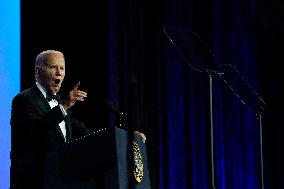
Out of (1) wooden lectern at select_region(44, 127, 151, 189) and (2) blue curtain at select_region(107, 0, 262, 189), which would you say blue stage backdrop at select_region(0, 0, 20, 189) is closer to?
(2) blue curtain at select_region(107, 0, 262, 189)

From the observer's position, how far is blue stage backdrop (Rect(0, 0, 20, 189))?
11.9 ft

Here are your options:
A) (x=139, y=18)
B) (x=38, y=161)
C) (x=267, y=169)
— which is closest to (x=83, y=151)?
(x=38, y=161)

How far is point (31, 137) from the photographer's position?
2801mm

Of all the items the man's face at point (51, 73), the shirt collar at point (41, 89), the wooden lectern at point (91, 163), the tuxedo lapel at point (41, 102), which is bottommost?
the wooden lectern at point (91, 163)

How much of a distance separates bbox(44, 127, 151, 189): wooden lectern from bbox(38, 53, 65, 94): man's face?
0.72 metres

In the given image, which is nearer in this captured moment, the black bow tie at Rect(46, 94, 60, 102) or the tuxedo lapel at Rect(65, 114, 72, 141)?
the black bow tie at Rect(46, 94, 60, 102)

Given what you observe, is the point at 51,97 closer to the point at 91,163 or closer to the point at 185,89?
the point at 91,163

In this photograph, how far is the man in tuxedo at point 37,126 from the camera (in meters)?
2.75

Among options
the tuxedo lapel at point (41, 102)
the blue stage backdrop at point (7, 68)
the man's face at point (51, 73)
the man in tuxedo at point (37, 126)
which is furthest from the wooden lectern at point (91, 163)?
the blue stage backdrop at point (7, 68)

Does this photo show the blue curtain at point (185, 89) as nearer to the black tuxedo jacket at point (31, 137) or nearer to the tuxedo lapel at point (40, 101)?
the tuxedo lapel at point (40, 101)

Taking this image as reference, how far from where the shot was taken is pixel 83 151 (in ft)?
7.63

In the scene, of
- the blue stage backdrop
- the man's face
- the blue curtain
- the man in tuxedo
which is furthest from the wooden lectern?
the blue curtain

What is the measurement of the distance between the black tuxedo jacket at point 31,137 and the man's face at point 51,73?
12 cm

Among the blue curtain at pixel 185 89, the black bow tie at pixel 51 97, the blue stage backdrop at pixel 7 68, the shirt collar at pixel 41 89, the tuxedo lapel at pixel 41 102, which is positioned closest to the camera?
the black bow tie at pixel 51 97
